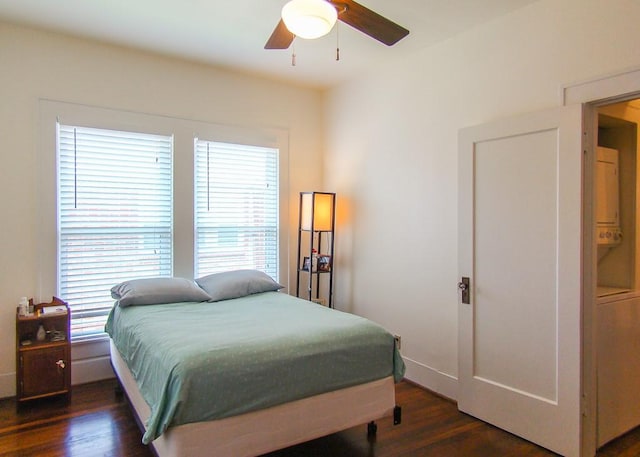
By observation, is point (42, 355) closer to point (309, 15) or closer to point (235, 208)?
point (235, 208)

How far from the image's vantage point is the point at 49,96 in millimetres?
3234

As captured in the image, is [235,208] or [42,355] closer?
[42,355]

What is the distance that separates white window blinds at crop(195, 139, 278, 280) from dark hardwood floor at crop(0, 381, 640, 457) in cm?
143

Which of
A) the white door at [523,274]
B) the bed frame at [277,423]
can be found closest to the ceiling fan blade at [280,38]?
the white door at [523,274]

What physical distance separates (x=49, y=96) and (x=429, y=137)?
3.00 metres

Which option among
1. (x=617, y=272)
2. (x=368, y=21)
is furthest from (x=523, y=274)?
(x=368, y=21)

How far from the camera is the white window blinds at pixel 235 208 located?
12.9 feet

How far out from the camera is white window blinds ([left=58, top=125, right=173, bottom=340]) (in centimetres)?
334

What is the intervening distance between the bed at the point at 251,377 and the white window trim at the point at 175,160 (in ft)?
3.16

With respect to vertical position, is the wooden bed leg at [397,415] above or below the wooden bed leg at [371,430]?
above

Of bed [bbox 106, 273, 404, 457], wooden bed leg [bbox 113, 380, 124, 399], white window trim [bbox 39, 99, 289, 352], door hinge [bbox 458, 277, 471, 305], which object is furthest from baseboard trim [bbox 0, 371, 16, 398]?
door hinge [bbox 458, 277, 471, 305]

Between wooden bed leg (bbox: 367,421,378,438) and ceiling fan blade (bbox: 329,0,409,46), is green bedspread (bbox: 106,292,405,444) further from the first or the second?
ceiling fan blade (bbox: 329,0,409,46)

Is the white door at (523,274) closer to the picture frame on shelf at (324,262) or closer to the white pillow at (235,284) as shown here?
the picture frame on shelf at (324,262)

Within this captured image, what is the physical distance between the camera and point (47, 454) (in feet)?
7.80
